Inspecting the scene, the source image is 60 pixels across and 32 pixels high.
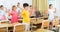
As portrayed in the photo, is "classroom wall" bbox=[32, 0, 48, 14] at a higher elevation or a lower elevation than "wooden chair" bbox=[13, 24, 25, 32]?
higher

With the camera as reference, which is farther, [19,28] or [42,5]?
[42,5]

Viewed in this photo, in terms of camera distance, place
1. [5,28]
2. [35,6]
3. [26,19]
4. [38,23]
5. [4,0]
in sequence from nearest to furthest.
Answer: [5,28]
[26,19]
[38,23]
[4,0]
[35,6]

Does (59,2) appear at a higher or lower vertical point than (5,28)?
higher

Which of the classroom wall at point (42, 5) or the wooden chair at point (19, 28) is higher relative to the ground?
the classroom wall at point (42, 5)

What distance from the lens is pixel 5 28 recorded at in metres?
6.42

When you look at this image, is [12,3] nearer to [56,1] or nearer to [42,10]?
[42,10]

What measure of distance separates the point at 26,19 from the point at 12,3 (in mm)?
4825

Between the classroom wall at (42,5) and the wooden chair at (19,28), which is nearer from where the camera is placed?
the wooden chair at (19,28)

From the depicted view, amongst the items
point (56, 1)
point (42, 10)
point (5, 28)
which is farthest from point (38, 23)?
point (56, 1)

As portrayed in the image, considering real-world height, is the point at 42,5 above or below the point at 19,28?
above

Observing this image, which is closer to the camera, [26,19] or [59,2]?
[26,19]

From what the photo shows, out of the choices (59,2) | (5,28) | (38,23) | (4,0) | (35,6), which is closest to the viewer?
(5,28)

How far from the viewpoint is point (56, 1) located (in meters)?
13.5

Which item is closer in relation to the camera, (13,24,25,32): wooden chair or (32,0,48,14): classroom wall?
(13,24,25,32): wooden chair
